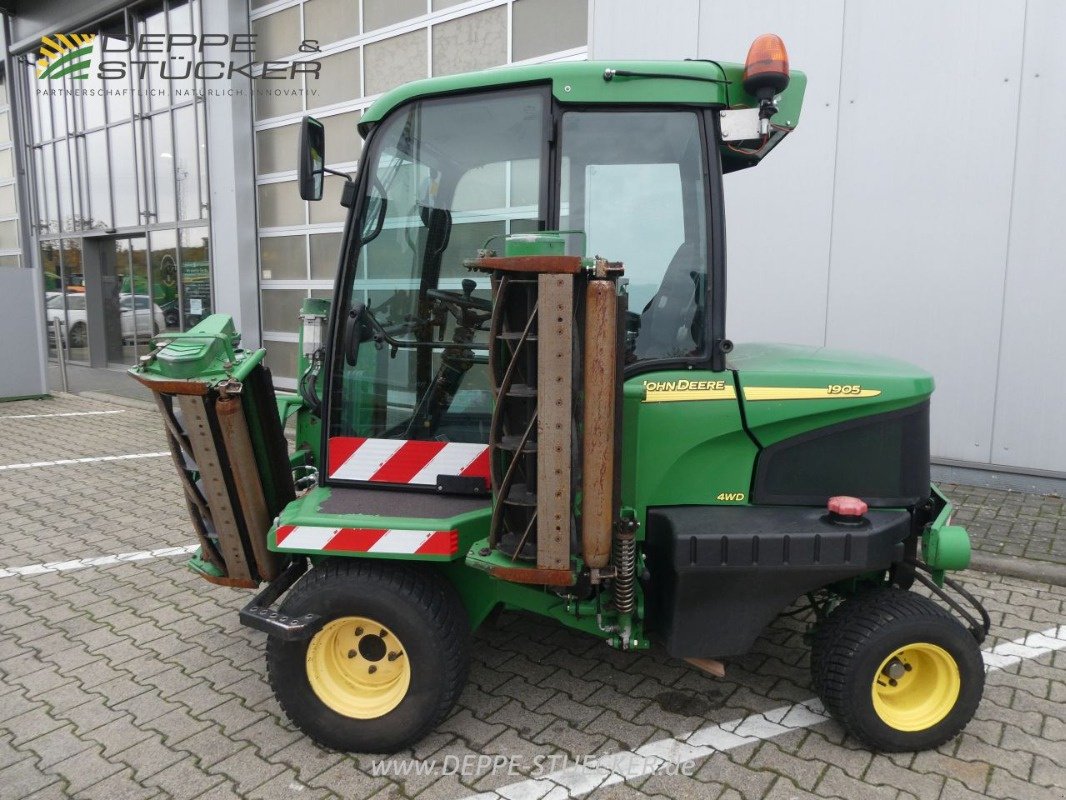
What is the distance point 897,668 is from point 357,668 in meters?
1.93

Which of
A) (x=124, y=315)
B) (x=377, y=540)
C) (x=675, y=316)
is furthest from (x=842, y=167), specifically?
(x=124, y=315)

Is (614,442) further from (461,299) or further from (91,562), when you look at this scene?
(91,562)

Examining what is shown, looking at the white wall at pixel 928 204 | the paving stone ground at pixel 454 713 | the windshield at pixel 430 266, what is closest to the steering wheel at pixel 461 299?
the windshield at pixel 430 266

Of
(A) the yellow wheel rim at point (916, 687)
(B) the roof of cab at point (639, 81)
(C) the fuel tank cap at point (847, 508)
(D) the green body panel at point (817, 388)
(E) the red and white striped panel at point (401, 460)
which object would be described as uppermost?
(B) the roof of cab at point (639, 81)

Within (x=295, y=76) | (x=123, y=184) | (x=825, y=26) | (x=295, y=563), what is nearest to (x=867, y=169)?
(x=825, y=26)

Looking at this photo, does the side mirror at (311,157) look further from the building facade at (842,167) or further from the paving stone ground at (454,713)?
the paving stone ground at (454,713)

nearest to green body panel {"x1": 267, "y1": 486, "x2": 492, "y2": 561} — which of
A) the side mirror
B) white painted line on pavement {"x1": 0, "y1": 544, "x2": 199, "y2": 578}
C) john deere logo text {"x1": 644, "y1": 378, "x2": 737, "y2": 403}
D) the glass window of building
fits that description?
john deere logo text {"x1": 644, "y1": 378, "x2": 737, "y2": 403}

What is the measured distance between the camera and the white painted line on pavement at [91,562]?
14.7 feet

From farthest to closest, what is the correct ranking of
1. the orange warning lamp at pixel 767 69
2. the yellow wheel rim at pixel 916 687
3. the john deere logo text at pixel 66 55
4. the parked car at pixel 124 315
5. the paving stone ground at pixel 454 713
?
the john deere logo text at pixel 66 55 < the parked car at pixel 124 315 < the yellow wheel rim at pixel 916 687 < the paving stone ground at pixel 454 713 < the orange warning lamp at pixel 767 69

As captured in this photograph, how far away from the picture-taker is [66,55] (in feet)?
43.3

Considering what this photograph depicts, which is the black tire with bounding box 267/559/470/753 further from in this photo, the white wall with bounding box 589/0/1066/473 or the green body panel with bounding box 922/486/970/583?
the white wall with bounding box 589/0/1066/473

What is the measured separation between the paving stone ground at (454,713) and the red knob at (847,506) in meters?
0.88

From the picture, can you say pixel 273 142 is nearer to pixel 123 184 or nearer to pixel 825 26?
pixel 123 184

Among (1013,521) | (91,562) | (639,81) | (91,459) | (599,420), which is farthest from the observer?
(91,459)
